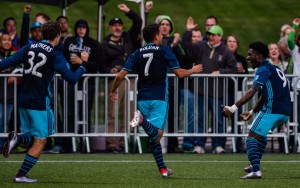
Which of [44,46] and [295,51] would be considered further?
[295,51]

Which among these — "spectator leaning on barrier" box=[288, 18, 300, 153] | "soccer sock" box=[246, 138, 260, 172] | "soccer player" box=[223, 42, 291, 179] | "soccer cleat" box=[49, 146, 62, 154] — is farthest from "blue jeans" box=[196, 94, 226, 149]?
"soccer sock" box=[246, 138, 260, 172]

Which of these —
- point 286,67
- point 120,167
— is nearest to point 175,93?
point 286,67

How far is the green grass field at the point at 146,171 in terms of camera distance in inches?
568

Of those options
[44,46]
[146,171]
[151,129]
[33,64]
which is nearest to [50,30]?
[44,46]

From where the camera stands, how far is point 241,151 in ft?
70.0

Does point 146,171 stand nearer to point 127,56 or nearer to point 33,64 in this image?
point 33,64

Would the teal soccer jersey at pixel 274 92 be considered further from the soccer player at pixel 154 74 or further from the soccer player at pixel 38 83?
the soccer player at pixel 38 83

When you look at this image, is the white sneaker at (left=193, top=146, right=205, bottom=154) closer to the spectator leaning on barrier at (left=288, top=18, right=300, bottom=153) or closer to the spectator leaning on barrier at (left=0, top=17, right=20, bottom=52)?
the spectator leaning on barrier at (left=288, top=18, right=300, bottom=153)

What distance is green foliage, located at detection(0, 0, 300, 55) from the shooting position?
45.2 metres

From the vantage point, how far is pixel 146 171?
53.9 ft

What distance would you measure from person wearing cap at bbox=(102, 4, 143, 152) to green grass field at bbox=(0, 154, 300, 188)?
1190 mm

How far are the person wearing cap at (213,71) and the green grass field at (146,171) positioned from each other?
3.04ft

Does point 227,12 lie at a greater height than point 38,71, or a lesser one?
greater

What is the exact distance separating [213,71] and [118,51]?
1.83 metres
